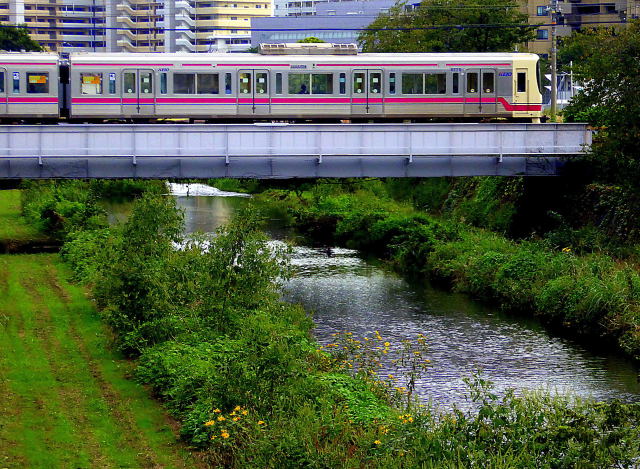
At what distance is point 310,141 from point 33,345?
488 inches

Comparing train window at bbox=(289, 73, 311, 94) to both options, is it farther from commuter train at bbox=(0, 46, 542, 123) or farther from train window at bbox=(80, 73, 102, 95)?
train window at bbox=(80, 73, 102, 95)

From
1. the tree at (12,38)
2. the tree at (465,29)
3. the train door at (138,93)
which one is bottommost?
the train door at (138,93)

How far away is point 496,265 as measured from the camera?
118 feet

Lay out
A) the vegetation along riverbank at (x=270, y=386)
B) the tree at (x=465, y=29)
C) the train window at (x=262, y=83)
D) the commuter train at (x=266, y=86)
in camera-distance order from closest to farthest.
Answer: the vegetation along riverbank at (x=270, y=386), the commuter train at (x=266, y=86), the train window at (x=262, y=83), the tree at (x=465, y=29)

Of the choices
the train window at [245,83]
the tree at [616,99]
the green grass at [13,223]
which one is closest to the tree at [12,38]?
the green grass at [13,223]

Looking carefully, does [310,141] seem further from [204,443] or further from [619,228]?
[204,443]

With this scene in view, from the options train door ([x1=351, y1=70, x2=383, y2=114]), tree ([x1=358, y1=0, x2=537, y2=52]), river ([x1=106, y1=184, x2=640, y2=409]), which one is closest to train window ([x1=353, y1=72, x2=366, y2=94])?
train door ([x1=351, y1=70, x2=383, y2=114])

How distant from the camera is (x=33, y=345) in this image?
25.2 metres

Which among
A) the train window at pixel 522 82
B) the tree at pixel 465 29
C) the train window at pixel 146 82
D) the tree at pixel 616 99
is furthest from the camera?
the tree at pixel 465 29

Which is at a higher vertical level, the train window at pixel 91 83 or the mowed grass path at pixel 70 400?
the train window at pixel 91 83

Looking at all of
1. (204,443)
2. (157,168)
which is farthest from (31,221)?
(204,443)

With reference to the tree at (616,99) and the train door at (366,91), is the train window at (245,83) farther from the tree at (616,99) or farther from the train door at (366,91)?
the tree at (616,99)

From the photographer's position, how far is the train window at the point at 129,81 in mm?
39156

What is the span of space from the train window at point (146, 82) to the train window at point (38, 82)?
350 cm
